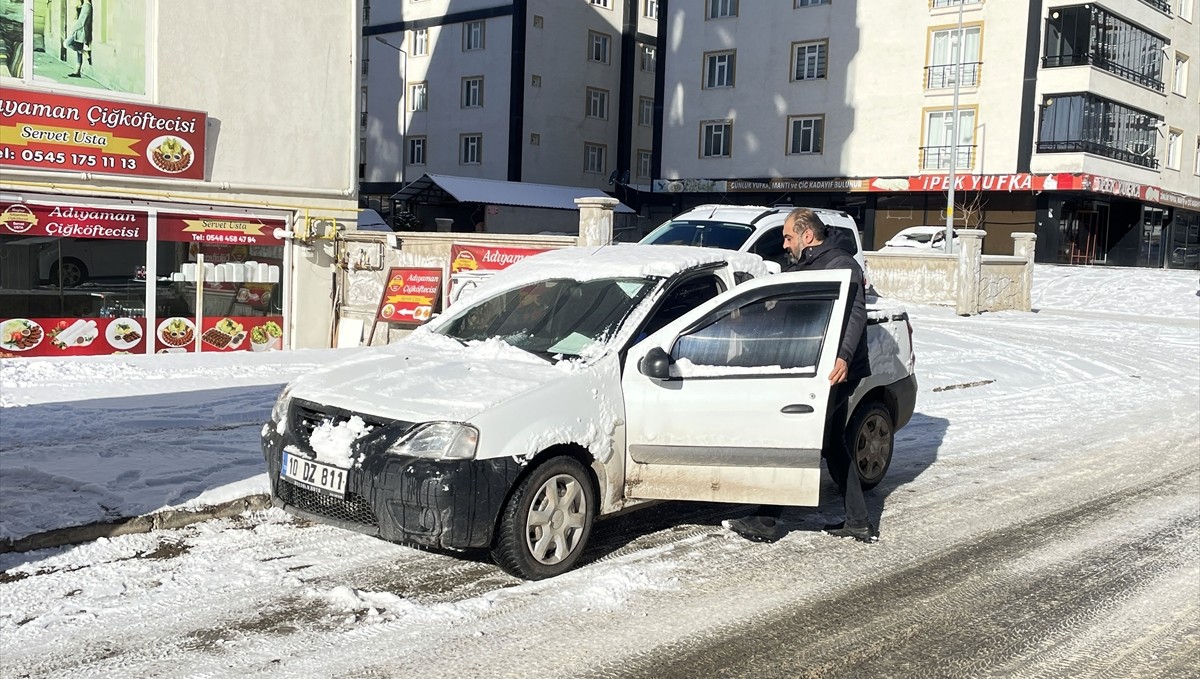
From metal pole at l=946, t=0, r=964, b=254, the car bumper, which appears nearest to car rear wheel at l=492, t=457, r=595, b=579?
the car bumper

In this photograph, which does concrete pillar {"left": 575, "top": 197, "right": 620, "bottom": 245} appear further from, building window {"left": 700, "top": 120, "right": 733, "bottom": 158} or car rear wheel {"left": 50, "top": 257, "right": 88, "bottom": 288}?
building window {"left": 700, "top": 120, "right": 733, "bottom": 158}

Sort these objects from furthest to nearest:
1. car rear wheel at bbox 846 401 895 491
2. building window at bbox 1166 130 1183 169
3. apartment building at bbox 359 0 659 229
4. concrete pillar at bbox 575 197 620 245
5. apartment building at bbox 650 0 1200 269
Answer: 1. apartment building at bbox 359 0 659 229
2. building window at bbox 1166 130 1183 169
3. apartment building at bbox 650 0 1200 269
4. concrete pillar at bbox 575 197 620 245
5. car rear wheel at bbox 846 401 895 491

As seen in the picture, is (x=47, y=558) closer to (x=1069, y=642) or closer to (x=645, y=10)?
(x=1069, y=642)

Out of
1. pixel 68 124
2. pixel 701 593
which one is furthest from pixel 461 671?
pixel 68 124

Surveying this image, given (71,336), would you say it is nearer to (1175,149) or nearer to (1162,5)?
(1162,5)

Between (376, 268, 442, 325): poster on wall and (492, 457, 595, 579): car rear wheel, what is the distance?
449 inches

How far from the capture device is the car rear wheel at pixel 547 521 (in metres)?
5.49

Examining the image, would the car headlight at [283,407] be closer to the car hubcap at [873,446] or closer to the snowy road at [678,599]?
the snowy road at [678,599]

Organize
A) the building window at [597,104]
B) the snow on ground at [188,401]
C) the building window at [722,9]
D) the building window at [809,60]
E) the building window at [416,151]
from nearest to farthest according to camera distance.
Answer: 1. the snow on ground at [188,401]
2. the building window at [809,60]
3. the building window at [722,9]
4. the building window at [597,104]
5. the building window at [416,151]

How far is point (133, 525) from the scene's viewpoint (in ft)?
21.0

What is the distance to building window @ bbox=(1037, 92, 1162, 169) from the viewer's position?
129 feet

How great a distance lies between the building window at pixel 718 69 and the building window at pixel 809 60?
9.66 feet

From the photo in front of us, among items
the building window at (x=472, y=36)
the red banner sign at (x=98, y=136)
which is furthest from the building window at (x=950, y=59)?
the red banner sign at (x=98, y=136)

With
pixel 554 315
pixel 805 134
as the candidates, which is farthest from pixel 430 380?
pixel 805 134
